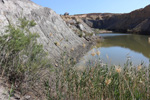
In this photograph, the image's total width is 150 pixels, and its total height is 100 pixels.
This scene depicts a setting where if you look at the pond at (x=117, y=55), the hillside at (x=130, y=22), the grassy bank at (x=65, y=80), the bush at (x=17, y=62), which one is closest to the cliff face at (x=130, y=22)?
the hillside at (x=130, y=22)

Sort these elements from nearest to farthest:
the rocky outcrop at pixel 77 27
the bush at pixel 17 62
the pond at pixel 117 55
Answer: the bush at pixel 17 62 < the pond at pixel 117 55 < the rocky outcrop at pixel 77 27

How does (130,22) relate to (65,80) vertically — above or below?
above

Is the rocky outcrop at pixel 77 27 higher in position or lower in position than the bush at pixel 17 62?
higher

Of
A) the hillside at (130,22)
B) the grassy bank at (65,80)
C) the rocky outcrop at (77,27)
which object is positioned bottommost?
the grassy bank at (65,80)

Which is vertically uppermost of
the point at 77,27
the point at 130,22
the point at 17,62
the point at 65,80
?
the point at 130,22

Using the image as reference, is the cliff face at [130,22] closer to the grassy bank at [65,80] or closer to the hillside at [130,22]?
the hillside at [130,22]

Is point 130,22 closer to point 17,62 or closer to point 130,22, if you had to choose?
point 130,22

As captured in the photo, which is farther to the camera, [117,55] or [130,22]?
[130,22]

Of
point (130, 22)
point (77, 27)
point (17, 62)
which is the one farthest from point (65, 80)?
point (130, 22)

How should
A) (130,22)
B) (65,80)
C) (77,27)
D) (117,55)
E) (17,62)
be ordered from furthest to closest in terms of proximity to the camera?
(130,22), (77,27), (117,55), (17,62), (65,80)

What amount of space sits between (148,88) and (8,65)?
3188mm

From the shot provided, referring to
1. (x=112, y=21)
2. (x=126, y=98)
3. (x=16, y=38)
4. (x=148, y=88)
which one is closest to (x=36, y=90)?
(x=16, y=38)

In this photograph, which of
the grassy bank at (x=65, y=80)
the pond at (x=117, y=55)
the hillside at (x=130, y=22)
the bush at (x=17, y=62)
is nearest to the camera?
the grassy bank at (x=65, y=80)

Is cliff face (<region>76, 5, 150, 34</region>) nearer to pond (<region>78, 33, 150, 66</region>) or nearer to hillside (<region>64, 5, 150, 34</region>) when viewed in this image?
hillside (<region>64, 5, 150, 34</region>)
